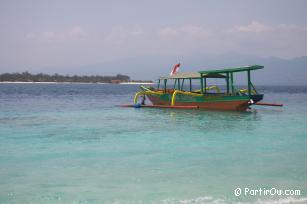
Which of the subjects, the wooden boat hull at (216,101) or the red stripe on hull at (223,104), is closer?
the wooden boat hull at (216,101)

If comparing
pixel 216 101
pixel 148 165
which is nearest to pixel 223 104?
pixel 216 101

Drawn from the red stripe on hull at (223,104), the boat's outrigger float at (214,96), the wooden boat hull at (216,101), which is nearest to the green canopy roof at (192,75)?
the boat's outrigger float at (214,96)

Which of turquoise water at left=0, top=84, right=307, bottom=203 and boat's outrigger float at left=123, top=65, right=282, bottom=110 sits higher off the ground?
boat's outrigger float at left=123, top=65, right=282, bottom=110

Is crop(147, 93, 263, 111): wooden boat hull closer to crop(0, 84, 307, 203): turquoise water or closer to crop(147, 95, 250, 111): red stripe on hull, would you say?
crop(147, 95, 250, 111): red stripe on hull

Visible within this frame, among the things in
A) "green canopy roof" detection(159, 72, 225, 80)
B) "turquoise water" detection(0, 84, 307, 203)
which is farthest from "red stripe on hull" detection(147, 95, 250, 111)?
"turquoise water" detection(0, 84, 307, 203)

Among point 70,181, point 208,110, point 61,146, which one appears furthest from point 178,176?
point 208,110

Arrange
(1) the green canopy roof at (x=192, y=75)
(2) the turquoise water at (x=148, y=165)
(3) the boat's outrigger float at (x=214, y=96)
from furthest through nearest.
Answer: (1) the green canopy roof at (x=192, y=75), (3) the boat's outrigger float at (x=214, y=96), (2) the turquoise water at (x=148, y=165)

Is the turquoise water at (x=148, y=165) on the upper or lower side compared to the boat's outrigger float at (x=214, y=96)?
lower

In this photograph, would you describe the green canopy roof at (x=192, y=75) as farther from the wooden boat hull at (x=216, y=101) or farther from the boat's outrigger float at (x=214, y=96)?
the wooden boat hull at (x=216, y=101)

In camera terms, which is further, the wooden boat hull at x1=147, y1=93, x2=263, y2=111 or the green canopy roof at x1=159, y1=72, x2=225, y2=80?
the green canopy roof at x1=159, y1=72, x2=225, y2=80

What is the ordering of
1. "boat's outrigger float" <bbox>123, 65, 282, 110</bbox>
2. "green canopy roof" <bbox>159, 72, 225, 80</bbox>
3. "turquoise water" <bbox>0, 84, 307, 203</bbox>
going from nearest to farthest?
1. "turquoise water" <bbox>0, 84, 307, 203</bbox>
2. "boat's outrigger float" <bbox>123, 65, 282, 110</bbox>
3. "green canopy roof" <bbox>159, 72, 225, 80</bbox>

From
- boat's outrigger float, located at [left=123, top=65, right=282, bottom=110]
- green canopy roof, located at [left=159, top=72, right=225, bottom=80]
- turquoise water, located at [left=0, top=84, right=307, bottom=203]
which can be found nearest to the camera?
turquoise water, located at [left=0, top=84, right=307, bottom=203]

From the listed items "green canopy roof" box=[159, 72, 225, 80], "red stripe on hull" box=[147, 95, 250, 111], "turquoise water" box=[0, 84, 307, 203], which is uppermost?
"green canopy roof" box=[159, 72, 225, 80]

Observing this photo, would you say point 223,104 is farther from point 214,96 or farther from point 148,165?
point 148,165
